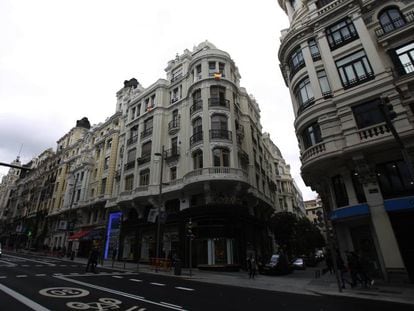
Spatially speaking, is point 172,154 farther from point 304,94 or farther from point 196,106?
point 304,94

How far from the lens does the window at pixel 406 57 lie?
15.3m

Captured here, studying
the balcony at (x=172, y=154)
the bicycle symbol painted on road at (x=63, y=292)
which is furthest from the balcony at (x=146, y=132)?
the bicycle symbol painted on road at (x=63, y=292)

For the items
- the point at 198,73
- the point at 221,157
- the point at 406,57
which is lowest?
A: the point at 221,157

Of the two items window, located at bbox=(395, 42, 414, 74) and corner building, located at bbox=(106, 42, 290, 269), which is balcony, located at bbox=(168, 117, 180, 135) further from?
window, located at bbox=(395, 42, 414, 74)

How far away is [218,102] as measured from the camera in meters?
26.2

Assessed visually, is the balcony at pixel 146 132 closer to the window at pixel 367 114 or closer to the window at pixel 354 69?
the window at pixel 354 69

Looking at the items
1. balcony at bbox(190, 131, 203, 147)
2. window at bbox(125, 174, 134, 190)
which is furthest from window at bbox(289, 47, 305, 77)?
window at bbox(125, 174, 134, 190)

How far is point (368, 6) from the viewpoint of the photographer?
1800 cm

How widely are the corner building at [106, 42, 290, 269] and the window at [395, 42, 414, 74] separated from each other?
14.1m

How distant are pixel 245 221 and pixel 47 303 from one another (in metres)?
18.7

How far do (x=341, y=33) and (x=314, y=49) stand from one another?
6.85ft

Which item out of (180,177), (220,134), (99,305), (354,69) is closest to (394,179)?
(354,69)

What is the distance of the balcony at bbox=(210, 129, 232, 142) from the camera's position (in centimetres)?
2439

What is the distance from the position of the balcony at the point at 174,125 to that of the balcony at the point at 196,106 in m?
2.65
